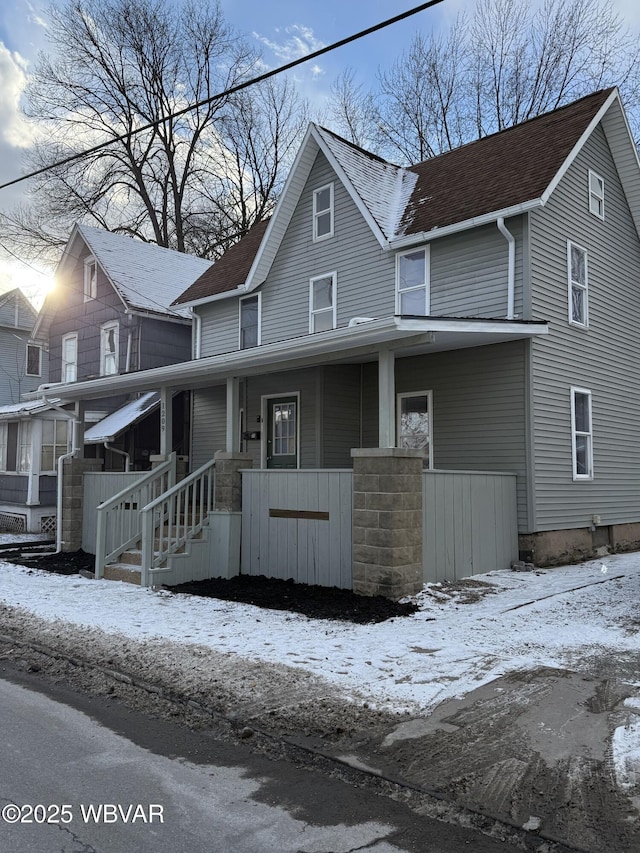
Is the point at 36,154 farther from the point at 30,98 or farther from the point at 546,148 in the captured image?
the point at 546,148

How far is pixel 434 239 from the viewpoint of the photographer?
12.9 meters

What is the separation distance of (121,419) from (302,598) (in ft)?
37.9

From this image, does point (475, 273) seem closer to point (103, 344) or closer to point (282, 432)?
point (282, 432)

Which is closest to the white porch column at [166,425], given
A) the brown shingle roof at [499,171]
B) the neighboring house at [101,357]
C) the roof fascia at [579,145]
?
the neighboring house at [101,357]

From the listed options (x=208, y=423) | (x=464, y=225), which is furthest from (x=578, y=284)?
(x=208, y=423)

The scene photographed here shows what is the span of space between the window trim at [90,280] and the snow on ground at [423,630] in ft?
43.3

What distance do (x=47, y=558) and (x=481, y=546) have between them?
823 centimetres

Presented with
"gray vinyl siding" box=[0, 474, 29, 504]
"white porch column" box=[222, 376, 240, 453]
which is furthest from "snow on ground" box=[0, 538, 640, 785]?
"gray vinyl siding" box=[0, 474, 29, 504]

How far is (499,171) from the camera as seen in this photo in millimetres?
13180

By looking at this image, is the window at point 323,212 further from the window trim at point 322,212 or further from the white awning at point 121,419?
the white awning at point 121,419

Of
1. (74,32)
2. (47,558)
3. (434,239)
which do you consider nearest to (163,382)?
(47,558)

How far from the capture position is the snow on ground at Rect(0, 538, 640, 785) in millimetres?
5742

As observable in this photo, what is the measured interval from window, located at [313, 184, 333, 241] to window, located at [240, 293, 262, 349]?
7.10 ft

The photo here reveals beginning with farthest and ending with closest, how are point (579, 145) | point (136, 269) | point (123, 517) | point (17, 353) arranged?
point (17, 353) → point (136, 269) → point (579, 145) → point (123, 517)
